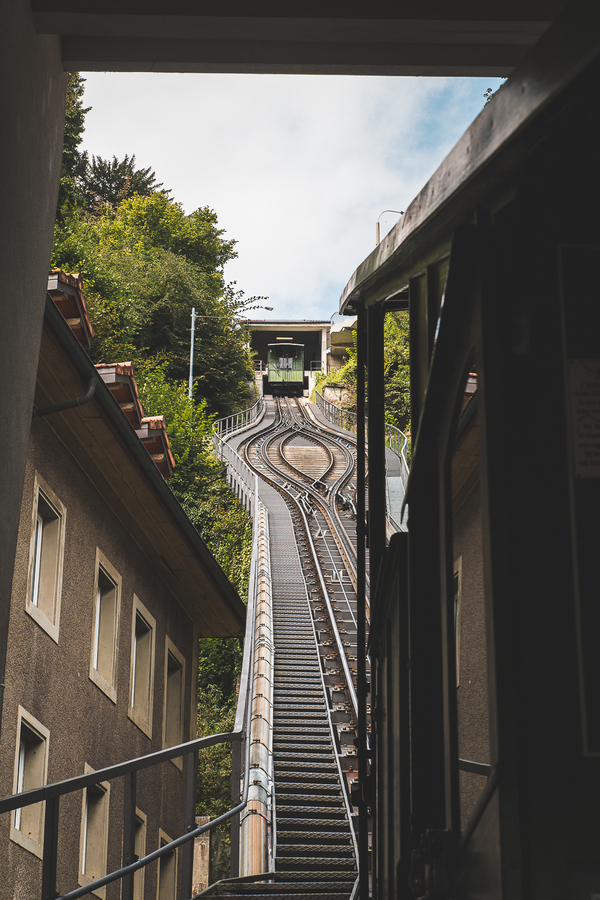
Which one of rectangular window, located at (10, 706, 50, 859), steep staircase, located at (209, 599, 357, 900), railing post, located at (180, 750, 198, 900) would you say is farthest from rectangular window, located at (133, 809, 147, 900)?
railing post, located at (180, 750, 198, 900)

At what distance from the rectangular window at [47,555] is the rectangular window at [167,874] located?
13.9 feet

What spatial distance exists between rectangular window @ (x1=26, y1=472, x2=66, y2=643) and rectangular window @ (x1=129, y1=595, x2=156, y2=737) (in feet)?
8.01

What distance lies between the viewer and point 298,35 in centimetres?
453

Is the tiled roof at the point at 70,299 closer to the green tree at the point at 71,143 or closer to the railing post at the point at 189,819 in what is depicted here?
the railing post at the point at 189,819

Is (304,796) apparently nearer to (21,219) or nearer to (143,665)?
(143,665)

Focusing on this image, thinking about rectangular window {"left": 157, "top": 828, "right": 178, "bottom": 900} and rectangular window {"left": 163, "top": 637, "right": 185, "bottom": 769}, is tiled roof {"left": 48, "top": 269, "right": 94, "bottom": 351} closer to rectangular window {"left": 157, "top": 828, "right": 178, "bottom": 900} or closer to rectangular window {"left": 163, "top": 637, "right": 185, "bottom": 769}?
rectangular window {"left": 163, "top": 637, "right": 185, "bottom": 769}

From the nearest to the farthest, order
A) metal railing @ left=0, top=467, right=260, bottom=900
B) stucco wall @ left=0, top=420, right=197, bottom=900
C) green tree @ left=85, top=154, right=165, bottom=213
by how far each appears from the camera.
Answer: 1. metal railing @ left=0, top=467, right=260, bottom=900
2. stucco wall @ left=0, top=420, right=197, bottom=900
3. green tree @ left=85, top=154, right=165, bottom=213

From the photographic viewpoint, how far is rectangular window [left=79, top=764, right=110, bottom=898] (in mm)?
8547

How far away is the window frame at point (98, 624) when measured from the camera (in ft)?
30.6

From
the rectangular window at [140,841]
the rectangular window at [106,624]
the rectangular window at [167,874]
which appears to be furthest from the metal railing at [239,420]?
the rectangular window at [140,841]

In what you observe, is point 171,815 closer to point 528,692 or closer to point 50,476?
point 50,476

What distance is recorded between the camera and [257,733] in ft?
37.8

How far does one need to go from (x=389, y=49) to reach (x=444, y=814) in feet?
14.1

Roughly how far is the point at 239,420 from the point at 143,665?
42.2m
